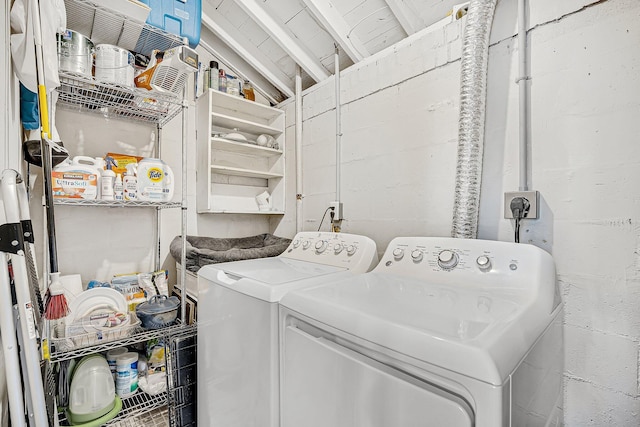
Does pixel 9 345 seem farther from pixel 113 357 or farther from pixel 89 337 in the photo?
pixel 113 357

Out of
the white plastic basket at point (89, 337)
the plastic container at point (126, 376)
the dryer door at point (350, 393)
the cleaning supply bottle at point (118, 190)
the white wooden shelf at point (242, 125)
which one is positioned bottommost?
the plastic container at point (126, 376)

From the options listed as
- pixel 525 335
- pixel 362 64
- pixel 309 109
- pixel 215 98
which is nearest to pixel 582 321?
pixel 525 335

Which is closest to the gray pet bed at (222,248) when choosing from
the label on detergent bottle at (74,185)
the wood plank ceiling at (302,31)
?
the label on detergent bottle at (74,185)

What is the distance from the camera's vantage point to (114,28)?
5.07ft

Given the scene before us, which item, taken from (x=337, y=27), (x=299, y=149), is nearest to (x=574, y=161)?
(x=337, y=27)

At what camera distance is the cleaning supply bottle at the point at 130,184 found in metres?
1.46

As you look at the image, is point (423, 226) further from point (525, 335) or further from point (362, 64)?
point (362, 64)

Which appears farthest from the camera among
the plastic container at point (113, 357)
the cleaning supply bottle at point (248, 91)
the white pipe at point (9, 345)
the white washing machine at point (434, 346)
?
the cleaning supply bottle at point (248, 91)

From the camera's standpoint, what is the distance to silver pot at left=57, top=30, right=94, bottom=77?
4.15 ft

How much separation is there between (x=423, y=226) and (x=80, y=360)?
180cm

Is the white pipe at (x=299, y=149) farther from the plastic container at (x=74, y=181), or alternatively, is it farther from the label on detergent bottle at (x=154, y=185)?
the plastic container at (x=74, y=181)

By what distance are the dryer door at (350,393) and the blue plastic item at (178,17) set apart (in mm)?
1710

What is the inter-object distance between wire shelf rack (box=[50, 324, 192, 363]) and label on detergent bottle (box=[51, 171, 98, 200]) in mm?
651

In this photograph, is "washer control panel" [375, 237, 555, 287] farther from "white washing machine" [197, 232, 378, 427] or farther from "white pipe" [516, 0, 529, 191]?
"white pipe" [516, 0, 529, 191]
